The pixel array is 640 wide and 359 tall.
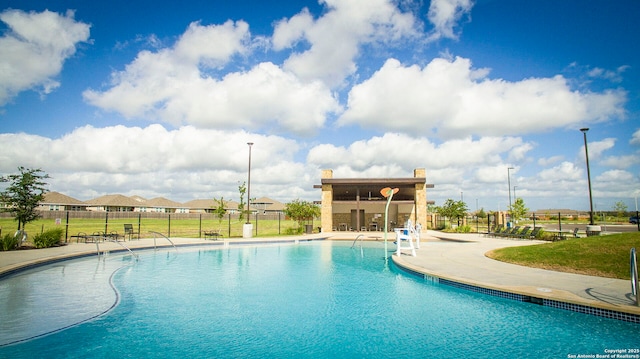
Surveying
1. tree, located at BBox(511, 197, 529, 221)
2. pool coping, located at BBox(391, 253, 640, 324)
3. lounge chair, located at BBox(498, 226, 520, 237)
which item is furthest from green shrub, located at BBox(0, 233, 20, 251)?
tree, located at BBox(511, 197, 529, 221)

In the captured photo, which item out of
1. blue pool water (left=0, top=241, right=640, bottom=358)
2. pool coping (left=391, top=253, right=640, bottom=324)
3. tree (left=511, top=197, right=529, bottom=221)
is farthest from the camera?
tree (left=511, top=197, right=529, bottom=221)

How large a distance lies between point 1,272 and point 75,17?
1039cm

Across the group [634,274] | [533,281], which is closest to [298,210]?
[533,281]

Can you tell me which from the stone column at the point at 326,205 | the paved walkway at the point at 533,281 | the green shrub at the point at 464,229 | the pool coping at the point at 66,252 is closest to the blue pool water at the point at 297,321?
the paved walkway at the point at 533,281

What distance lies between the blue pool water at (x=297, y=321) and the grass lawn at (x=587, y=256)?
369cm

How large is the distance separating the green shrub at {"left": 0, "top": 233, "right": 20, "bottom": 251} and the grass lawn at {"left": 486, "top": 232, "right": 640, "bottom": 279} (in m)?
20.2

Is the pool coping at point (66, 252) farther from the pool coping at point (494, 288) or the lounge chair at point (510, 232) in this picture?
the lounge chair at point (510, 232)

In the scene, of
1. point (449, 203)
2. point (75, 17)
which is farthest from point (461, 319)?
point (449, 203)

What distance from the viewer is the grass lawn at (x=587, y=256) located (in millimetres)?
8375

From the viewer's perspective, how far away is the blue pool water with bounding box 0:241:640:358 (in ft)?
15.9

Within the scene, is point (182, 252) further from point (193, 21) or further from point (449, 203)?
point (449, 203)

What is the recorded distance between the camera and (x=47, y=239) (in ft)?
49.5

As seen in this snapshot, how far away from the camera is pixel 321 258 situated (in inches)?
559

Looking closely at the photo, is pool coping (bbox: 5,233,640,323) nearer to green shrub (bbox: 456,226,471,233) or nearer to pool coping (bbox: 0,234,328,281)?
pool coping (bbox: 0,234,328,281)
